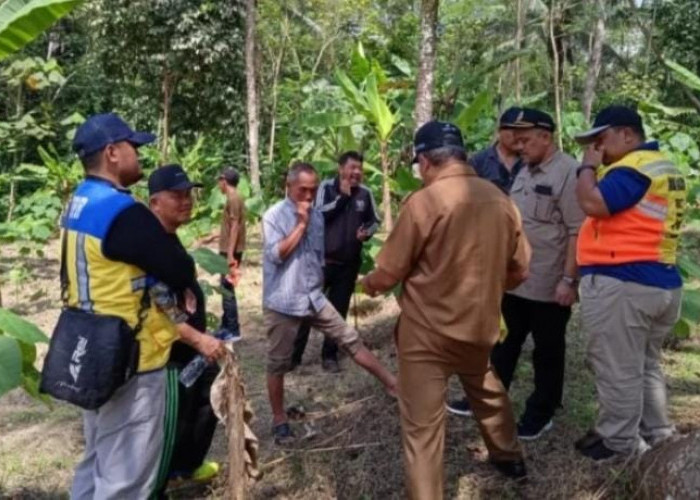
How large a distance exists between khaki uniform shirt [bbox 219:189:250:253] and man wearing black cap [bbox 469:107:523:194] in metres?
3.23

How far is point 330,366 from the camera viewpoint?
5.82 meters

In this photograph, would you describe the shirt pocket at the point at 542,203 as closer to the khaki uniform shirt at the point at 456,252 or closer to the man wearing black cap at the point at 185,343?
the khaki uniform shirt at the point at 456,252

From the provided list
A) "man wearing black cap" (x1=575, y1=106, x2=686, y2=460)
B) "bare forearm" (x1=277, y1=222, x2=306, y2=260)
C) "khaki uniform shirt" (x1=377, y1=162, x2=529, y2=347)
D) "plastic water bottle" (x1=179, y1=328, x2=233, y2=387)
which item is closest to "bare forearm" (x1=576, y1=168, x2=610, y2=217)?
"man wearing black cap" (x1=575, y1=106, x2=686, y2=460)

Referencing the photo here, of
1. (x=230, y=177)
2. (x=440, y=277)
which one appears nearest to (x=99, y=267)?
(x=440, y=277)

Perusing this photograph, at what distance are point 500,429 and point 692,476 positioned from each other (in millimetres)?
817

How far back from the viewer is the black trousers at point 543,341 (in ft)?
12.6

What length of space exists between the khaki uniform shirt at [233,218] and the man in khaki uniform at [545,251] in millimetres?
3686

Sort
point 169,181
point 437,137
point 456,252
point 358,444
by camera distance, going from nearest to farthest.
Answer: point 456,252 < point 437,137 < point 169,181 < point 358,444

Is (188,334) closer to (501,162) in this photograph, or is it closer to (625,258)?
(625,258)

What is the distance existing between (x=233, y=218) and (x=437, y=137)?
424 cm

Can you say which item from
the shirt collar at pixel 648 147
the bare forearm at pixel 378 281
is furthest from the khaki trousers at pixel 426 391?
the shirt collar at pixel 648 147

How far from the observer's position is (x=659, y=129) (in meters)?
11.0

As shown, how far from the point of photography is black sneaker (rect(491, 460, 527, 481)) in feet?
11.5

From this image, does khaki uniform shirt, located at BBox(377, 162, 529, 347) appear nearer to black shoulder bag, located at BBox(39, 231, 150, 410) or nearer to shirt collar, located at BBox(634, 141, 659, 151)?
shirt collar, located at BBox(634, 141, 659, 151)
